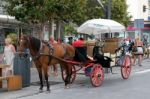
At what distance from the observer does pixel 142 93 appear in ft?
46.3

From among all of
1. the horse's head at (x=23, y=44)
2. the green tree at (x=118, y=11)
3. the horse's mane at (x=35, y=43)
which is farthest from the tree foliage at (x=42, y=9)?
the green tree at (x=118, y=11)

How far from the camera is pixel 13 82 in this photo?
14797mm

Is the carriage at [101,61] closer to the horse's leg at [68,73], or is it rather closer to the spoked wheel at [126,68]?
the spoked wheel at [126,68]

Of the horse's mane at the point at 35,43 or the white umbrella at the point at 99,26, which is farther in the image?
the white umbrella at the point at 99,26

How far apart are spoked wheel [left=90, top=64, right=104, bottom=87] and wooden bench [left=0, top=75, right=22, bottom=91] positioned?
2.45m

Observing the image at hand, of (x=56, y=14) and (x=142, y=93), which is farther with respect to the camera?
(x=56, y=14)

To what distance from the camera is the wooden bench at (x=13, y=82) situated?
14711 mm

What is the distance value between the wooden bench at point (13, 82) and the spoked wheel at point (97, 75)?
2.45m

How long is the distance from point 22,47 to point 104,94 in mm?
2861

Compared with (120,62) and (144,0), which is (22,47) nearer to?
(120,62)

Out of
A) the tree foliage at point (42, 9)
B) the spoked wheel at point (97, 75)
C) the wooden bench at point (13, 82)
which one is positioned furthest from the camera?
the tree foliage at point (42, 9)

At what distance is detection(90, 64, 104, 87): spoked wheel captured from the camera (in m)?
15.9

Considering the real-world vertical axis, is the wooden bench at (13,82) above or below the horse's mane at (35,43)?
below

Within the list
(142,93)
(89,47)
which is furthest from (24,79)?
(142,93)
